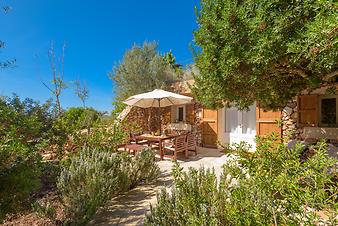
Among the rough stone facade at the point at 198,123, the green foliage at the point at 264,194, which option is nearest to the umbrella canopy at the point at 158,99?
the rough stone facade at the point at 198,123

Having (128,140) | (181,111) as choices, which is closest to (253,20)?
(128,140)

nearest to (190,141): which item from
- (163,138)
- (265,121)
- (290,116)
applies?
(163,138)

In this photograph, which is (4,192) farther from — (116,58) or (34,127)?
(116,58)

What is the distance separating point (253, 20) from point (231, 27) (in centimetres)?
43

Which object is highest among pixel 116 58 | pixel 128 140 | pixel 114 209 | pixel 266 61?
pixel 116 58

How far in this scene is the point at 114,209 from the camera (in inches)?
147

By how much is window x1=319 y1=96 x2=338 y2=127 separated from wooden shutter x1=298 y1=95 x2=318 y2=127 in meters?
0.22

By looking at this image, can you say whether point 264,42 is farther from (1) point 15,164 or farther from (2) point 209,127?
(2) point 209,127

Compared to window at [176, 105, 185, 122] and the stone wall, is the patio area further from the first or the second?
the stone wall

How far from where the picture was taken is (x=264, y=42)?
348 centimetres

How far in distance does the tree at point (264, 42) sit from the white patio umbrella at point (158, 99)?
8.45 feet

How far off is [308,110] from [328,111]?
589 mm

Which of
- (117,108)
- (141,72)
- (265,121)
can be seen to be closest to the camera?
(265,121)

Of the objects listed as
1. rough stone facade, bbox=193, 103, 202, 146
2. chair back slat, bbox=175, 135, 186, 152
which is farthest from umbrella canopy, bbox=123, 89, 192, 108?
rough stone facade, bbox=193, 103, 202, 146
